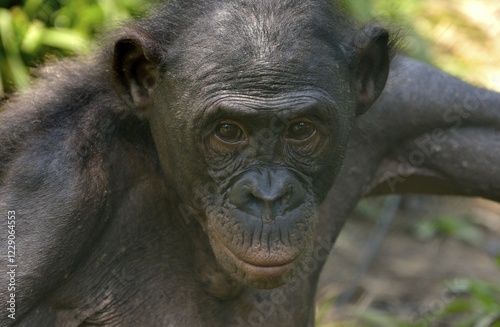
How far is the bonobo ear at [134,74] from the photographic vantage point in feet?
12.7

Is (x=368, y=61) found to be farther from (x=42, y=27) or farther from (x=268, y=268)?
(x=42, y=27)

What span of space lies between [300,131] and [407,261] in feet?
12.4

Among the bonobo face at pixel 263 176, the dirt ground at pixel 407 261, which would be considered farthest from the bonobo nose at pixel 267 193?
the dirt ground at pixel 407 261

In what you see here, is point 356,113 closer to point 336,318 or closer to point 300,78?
point 300,78

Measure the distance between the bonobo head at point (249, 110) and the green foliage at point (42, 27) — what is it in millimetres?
2202

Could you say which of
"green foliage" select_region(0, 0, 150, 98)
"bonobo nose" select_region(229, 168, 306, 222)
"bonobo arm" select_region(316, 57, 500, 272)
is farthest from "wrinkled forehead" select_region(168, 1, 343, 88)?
"green foliage" select_region(0, 0, 150, 98)

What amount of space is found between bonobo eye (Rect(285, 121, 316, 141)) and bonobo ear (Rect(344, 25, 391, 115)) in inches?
14.1

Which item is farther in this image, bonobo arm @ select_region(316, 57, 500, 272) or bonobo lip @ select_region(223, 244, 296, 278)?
bonobo arm @ select_region(316, 57, 500, 272)

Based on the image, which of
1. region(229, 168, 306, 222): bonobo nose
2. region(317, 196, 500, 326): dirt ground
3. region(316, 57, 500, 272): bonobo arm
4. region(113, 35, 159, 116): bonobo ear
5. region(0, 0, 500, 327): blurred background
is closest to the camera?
region(229, 168, 306, 222): bonobo nose

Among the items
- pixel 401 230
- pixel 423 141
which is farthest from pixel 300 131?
pixel 401 230

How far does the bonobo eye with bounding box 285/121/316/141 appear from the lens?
3.77 metres

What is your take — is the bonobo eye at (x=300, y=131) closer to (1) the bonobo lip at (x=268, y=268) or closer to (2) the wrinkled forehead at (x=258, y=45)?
(2) the wrinkled forehead at (x=258, y=45)

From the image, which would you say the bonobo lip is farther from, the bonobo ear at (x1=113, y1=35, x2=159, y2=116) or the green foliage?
the green foliage

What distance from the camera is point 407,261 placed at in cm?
733
